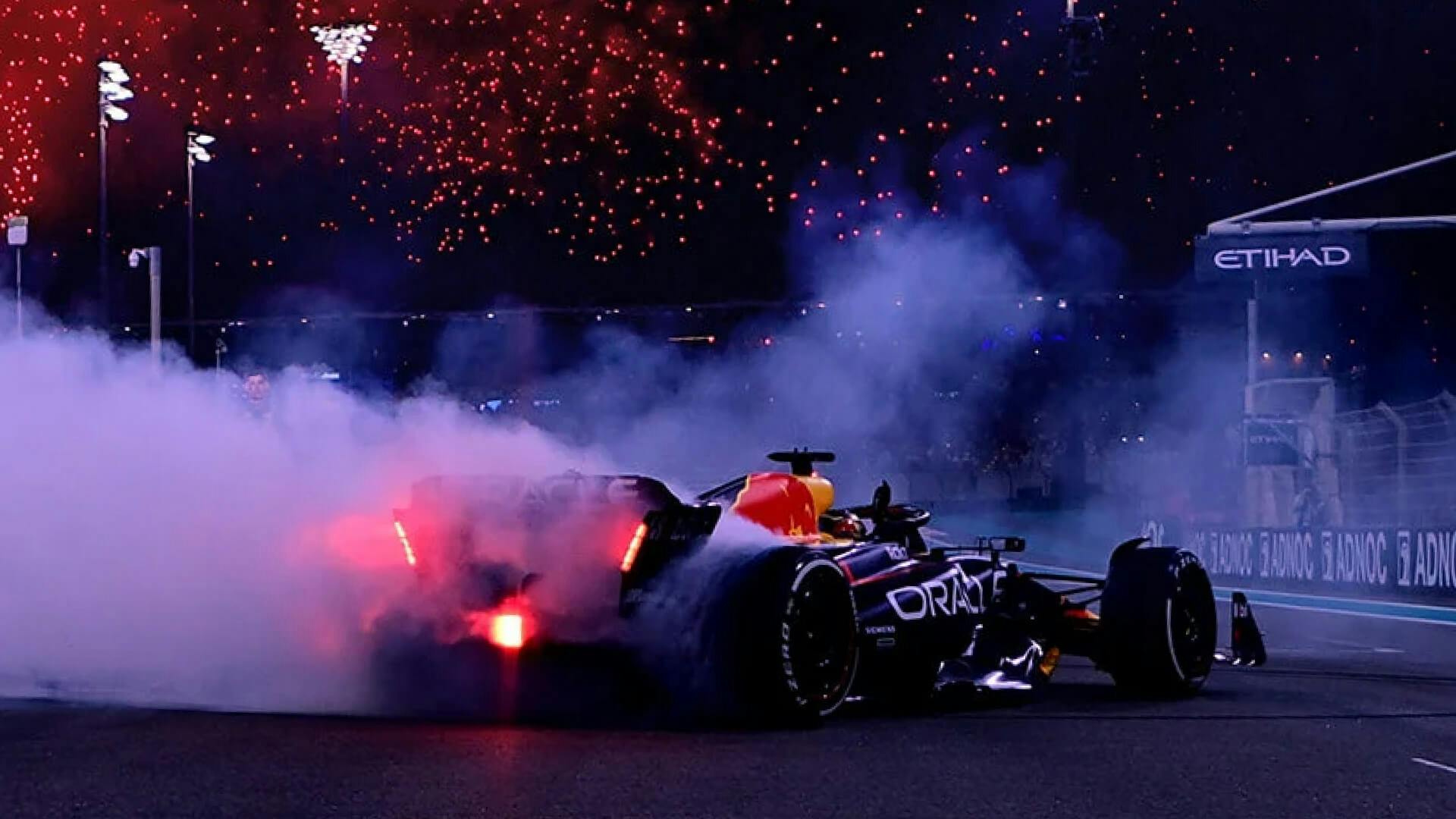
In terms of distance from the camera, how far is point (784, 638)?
33.7ft

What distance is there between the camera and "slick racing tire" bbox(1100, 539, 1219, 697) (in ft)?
41.3

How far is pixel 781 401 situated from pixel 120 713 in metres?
7.48

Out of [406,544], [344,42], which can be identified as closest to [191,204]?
[344,42]

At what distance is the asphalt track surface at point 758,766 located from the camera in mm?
7680

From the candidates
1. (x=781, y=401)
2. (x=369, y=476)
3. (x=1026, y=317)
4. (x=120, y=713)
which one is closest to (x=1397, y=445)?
(x=1026, y=317)

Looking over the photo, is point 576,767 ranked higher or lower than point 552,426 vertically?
lower

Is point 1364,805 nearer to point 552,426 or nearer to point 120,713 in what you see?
point 120,713

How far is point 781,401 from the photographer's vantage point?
1689 cm

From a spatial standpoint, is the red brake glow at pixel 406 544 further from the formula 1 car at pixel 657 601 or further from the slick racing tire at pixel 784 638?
the slick racing tire at pixel 784 638

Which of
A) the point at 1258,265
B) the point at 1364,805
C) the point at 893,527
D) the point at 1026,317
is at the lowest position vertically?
the point at 1364,805

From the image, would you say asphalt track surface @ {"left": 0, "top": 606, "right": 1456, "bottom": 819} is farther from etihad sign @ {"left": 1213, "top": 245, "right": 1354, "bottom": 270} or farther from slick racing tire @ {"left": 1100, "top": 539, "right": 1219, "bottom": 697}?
etihad sign @ {"left": 1213, "top": 245, "right": 1354, "bottom": 270}

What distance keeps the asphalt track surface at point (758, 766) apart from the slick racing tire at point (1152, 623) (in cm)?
52

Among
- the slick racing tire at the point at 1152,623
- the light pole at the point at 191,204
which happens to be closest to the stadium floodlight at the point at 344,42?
the light pole at the point at 191,204

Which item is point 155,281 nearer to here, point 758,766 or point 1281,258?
point 1281,258
